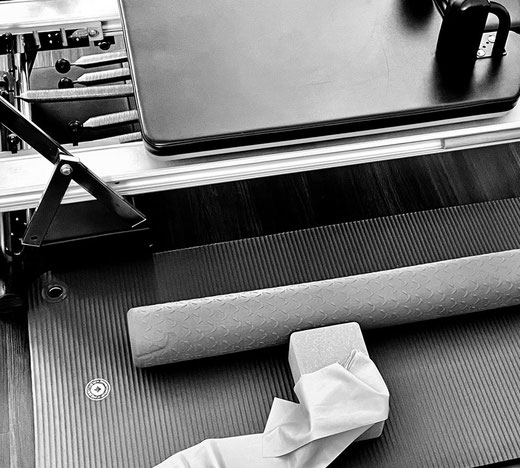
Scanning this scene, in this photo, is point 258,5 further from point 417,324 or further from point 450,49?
point 417,324

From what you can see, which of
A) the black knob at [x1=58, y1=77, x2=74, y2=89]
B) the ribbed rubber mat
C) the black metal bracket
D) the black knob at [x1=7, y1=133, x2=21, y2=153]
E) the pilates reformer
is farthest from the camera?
the black knob at [x1=58, y1=77, x2=74, y2=89]

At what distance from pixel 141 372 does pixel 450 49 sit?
1029 mm

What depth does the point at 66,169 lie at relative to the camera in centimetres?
173

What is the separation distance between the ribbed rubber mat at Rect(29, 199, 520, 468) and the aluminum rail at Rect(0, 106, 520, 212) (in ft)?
1.18

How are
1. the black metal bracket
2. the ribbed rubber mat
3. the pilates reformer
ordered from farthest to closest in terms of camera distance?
1. the ribbed rubber mat
2. the pilates reformer
3. the black metal bracket

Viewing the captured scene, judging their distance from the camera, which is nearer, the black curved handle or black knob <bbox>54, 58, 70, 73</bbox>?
the black curved handle

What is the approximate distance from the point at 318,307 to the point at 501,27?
75 cm

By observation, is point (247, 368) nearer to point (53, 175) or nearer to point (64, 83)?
point (53, 175)

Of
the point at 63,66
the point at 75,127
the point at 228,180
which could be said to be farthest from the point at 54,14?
the point at 228,180

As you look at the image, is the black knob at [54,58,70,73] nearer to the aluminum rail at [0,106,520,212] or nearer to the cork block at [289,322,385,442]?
the aluminum rail at [0,106,520,212]

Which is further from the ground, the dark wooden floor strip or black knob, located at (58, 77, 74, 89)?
black knob, located at (58, 77, 74, 89)

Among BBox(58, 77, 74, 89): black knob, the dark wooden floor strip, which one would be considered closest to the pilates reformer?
BBox(58, 77, 74, 89): black knob

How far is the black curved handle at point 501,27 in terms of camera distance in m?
1.76

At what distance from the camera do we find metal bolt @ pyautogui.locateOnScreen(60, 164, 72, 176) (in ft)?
5.65
